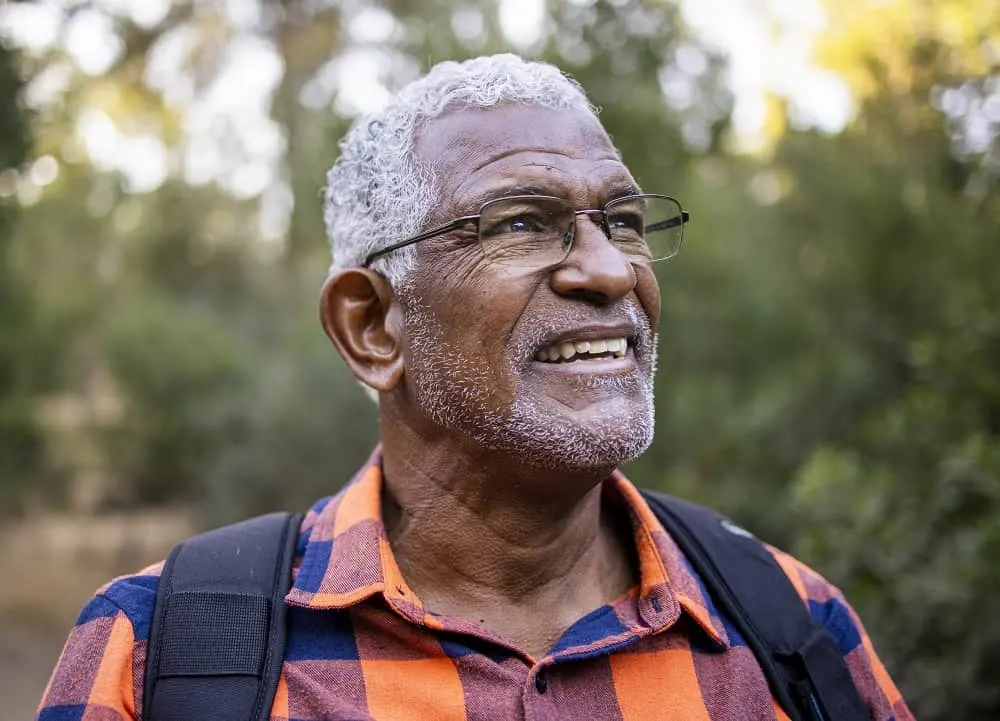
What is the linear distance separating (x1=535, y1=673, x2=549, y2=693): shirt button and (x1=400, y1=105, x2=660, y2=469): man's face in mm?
416

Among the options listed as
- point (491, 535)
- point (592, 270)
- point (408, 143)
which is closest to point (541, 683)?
point (491, 535)

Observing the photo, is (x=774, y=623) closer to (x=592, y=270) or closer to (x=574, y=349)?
(x=574, y=349)

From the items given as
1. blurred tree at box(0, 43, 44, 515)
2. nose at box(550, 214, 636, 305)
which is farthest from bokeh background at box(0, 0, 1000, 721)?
nose at box(550, 214, 636, 305)

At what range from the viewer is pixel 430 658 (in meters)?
1.91

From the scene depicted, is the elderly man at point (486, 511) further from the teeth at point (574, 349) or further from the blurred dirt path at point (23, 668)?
the blurred dirt path at point (23, 668)

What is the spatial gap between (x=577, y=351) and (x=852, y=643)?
0.92 m

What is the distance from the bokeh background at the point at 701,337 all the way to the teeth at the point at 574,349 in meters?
1.98

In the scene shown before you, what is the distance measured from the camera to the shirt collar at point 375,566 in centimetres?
194

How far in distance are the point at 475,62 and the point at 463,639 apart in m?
1.34

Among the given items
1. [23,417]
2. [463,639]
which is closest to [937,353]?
[463,639]

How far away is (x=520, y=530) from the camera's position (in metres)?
2.15

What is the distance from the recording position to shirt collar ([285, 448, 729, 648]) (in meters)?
1.94

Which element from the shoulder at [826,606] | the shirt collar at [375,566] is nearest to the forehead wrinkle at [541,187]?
the shirt collar at [375,566]

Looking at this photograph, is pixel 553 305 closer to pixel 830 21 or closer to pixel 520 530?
pixel 520 530
